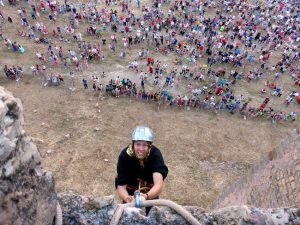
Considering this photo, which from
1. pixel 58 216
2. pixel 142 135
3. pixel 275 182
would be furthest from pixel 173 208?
pixel 275 182

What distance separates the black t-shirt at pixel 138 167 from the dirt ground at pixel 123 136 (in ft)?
35.2

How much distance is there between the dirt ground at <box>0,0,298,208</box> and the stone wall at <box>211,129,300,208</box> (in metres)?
6.38

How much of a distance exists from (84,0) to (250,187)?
29.4m

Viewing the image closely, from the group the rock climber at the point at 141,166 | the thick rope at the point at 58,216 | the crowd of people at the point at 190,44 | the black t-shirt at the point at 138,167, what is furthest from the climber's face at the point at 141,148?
the crowd of people at the point at 190,44

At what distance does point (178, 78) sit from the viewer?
2512 centimetres

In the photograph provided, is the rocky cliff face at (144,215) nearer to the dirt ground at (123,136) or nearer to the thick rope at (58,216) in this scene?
the thick rope at (58,216)

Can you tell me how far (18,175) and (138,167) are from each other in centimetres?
302

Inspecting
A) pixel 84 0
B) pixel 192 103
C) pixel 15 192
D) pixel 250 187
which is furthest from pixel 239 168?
pixel 84 0

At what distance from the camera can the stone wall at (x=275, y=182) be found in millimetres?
7531

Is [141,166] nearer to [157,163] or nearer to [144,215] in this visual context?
[157,163]

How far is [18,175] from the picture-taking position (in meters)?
2.74

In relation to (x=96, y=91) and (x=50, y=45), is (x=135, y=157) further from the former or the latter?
(x=50, y=45)

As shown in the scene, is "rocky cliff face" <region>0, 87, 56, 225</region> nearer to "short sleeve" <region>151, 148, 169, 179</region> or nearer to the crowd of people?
"short sleeve" <region>151, 148, 169, 179</region>

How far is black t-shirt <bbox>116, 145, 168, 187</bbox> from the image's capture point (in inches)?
214
